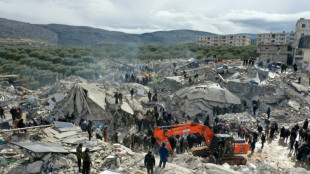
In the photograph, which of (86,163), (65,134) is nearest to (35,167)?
(86,163)

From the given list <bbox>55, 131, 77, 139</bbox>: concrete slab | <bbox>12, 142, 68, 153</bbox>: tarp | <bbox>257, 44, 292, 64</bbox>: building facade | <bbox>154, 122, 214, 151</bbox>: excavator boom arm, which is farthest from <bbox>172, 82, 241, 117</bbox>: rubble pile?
<bbox>257, 44, 292, 64</bbox>: building facade

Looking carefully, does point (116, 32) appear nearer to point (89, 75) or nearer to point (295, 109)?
point (89, 75)

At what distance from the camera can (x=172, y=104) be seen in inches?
784

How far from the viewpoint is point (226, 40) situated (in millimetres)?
87500

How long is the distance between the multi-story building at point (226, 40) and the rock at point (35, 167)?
85009 mm

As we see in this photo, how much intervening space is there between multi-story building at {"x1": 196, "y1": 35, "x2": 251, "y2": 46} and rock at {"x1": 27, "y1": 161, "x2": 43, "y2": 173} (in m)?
85.0

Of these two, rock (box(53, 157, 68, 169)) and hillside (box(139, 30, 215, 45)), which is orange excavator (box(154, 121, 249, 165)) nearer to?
rock (box(53, 157, 68, 169))

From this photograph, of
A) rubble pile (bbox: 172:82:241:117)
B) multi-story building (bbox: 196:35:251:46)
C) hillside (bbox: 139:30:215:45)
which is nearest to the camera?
rubble pile (bbox: 172:82:241:117)

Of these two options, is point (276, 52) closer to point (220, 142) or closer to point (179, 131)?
point (220, 142)

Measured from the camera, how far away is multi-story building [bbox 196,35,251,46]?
84312 millimetres

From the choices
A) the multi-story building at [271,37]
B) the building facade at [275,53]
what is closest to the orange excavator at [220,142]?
the building facade at [275,53]

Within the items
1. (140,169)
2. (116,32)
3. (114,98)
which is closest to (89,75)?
(114,98)

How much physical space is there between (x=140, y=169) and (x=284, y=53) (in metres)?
32.5

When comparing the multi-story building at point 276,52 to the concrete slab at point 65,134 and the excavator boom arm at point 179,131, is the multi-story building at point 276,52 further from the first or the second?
the concrete slab at point 65,134
